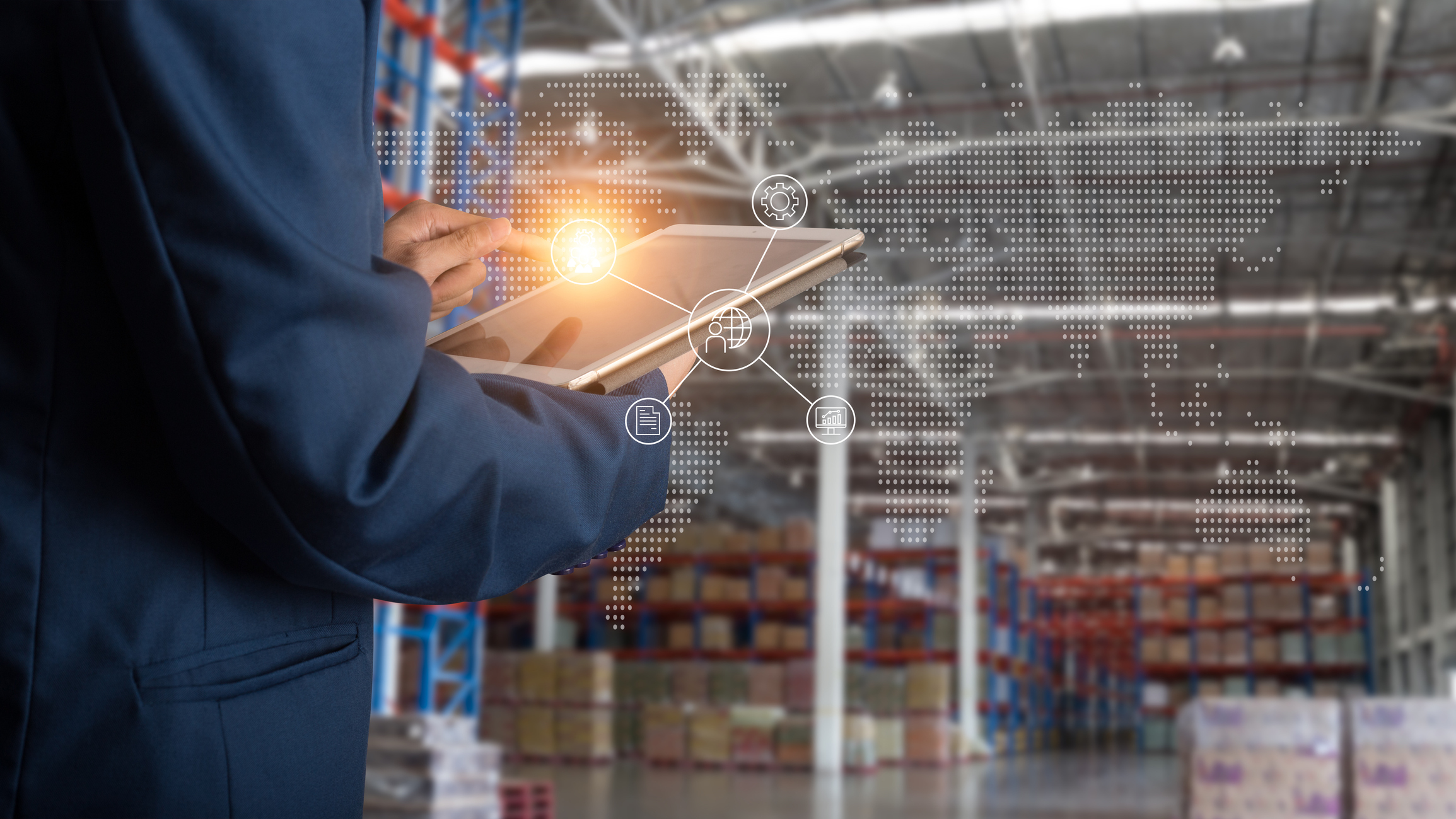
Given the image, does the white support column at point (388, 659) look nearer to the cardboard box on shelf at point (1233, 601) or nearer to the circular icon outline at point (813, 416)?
the circular icon outline at point (813, 416)

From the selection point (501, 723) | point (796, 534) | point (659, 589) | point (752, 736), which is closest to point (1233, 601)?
point (796, 534)

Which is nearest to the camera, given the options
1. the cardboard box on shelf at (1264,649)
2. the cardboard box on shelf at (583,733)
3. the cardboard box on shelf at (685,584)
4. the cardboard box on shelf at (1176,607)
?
the cardboard box on shelf at (685,584)

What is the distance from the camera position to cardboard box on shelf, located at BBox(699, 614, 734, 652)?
40.0ft

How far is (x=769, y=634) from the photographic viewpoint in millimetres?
14414

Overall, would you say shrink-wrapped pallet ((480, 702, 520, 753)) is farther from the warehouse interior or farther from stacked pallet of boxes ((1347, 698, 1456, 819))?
stacked pallet of boxes ((1347, 698, 1456, 819))

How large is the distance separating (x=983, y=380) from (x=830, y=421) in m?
0.25

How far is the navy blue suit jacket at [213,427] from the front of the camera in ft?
1.77

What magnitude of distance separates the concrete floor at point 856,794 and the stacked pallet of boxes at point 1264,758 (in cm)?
228

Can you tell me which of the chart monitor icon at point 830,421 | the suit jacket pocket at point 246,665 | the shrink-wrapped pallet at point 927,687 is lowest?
the shrink-wrapped pallet at point 927,687

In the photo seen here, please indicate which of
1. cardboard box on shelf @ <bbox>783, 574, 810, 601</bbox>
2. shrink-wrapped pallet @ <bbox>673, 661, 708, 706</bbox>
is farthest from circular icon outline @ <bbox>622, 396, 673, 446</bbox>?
shrink-wrapped pallet @ <bbox>673, 661, 708, 706</bbox>

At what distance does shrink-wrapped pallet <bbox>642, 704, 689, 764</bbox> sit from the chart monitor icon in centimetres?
1259

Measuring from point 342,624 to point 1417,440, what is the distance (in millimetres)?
18992

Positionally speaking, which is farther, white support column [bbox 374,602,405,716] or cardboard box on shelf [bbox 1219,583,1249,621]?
cardboard box on shelf [bbox 1219,583,1249,621]

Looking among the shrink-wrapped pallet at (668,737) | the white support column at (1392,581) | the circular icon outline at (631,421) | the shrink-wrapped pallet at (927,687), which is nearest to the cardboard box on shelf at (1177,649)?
the shrink-wrapped pallet at (927,687)
